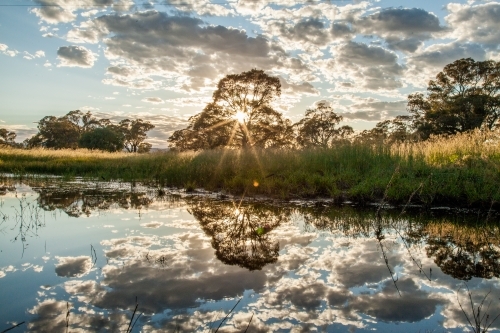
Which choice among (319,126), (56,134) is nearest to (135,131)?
(56,134)

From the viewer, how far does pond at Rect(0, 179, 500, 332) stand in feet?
8.59

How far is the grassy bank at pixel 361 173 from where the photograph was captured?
7.94 metres

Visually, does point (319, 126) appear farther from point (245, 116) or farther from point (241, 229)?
point (241, 229)

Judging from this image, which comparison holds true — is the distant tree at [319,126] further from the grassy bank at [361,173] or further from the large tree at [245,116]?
the grassy bank at [361,173]

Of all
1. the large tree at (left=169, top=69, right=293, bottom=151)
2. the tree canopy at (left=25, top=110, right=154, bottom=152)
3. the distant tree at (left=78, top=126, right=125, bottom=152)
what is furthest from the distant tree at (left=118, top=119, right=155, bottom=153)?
the large tree at (left=169, top=69, right=293, bottom=151)

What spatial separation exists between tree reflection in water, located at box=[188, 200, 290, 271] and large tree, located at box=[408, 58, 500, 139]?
2374 centimetres

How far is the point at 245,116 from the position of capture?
100.0 feet

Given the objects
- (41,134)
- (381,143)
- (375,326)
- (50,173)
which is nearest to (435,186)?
(381,143)

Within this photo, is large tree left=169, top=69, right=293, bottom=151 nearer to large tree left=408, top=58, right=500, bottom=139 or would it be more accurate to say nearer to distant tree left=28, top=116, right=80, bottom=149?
large tree left=408, top=58, right=500, bottom=139

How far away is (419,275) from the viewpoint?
11.7 ft

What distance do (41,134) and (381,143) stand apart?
58824 millimetres

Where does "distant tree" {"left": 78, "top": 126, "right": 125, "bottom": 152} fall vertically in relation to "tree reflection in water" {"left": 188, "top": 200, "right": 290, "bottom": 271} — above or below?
above

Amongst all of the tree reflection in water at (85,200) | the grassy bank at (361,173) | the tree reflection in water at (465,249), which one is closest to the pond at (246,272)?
the tree reflection in water at (465,249)

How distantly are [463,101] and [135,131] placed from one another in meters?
49.5
